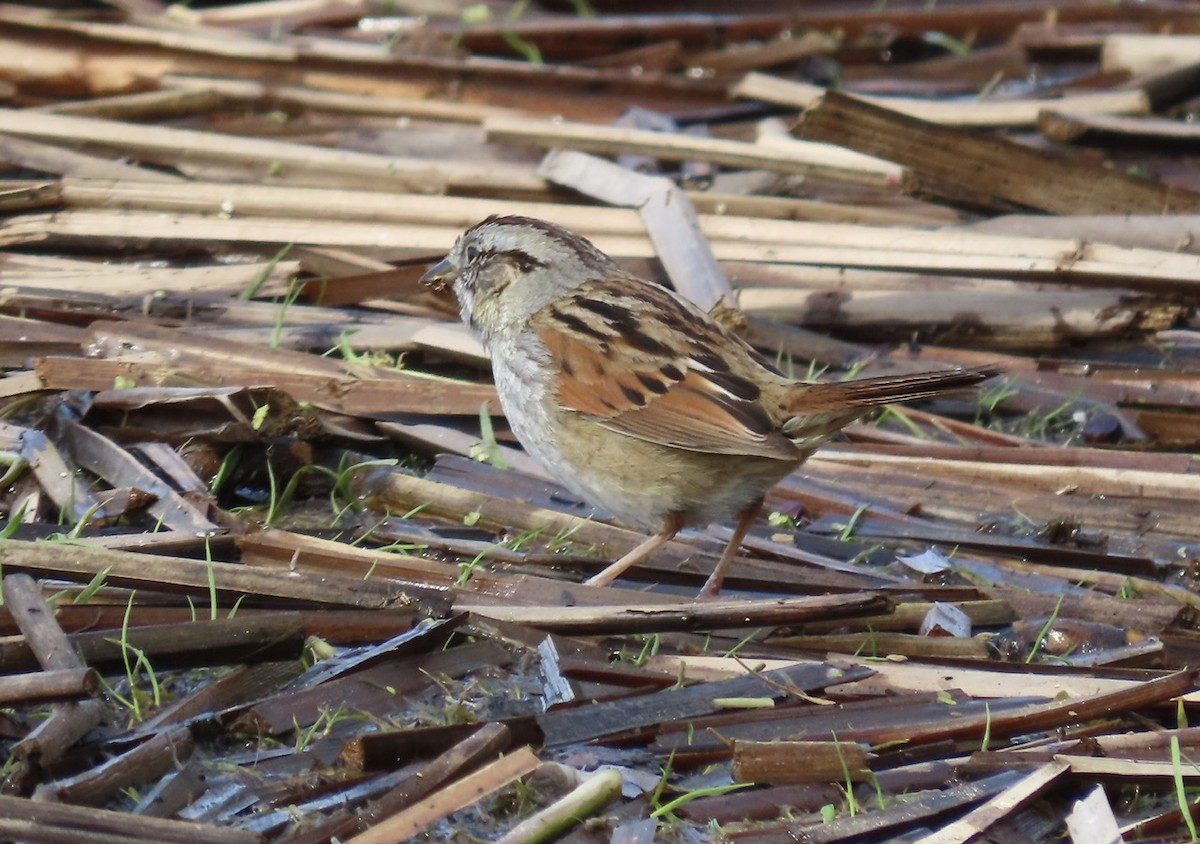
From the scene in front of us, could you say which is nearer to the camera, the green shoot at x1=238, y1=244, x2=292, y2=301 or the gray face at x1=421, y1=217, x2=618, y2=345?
the gray face at x1=421, y1=217, x2=618, y2=345

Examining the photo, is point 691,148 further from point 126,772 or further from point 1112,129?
point 126,772

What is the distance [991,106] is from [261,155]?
318cm

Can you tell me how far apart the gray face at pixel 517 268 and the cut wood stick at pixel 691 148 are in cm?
147

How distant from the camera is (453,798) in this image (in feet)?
10.1

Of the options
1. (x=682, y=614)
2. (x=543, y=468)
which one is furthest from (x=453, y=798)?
(x=543, y=468)

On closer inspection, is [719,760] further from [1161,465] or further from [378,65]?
[378,65]

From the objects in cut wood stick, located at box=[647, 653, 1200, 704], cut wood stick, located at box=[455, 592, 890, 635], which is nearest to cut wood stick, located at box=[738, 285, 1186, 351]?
cut wood stick, located at box=[455, 592, 890, 635]

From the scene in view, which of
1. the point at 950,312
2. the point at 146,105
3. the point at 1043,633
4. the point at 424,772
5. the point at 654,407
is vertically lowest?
the point at 1043,633

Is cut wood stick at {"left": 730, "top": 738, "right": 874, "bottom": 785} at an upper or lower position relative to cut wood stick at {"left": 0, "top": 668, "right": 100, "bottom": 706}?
lower

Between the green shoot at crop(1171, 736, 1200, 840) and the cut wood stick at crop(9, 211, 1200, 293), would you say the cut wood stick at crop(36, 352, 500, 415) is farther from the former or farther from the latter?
the green shoot at crop(1171, 736, 1200, 840)

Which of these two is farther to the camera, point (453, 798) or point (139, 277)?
point (139, 277)

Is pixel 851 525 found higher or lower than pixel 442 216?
lower

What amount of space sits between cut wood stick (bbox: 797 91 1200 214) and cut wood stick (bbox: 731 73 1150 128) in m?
0.80

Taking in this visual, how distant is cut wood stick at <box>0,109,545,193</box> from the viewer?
6180 millimetres
